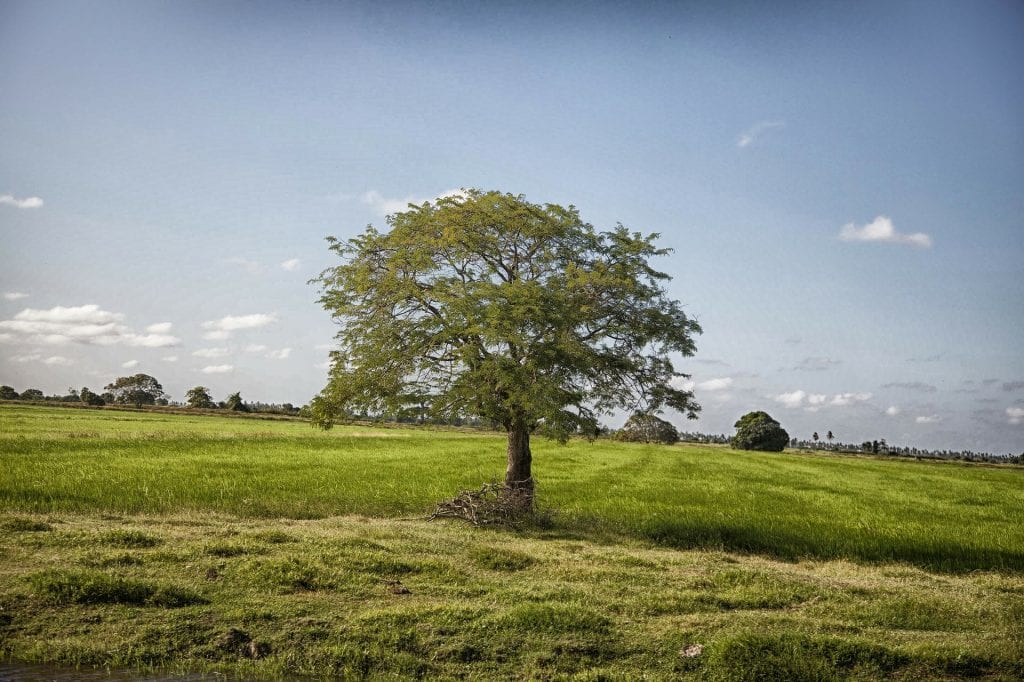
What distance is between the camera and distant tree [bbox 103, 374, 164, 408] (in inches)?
6166

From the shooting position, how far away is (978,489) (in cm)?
4244

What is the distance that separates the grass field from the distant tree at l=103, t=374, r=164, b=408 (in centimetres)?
14577

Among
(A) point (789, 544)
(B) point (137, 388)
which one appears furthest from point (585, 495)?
(B) point (137, 388)

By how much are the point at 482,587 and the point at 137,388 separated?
169297 millimetres

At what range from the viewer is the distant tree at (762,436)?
11644cm

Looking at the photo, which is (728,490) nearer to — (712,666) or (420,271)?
(420,271)

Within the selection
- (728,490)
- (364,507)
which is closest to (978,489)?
(728,490)

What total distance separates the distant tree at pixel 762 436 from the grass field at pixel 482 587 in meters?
94.0

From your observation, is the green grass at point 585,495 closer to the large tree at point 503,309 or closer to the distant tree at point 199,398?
the large tree at point 503,309

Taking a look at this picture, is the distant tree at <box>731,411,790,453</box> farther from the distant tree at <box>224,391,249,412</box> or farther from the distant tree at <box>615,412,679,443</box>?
the distant tree at <box>224,391,249,412</box>

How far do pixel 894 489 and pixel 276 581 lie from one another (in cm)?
3893

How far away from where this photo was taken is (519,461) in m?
20.7

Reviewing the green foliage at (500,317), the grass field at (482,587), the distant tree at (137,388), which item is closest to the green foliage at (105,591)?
the grass field at (482,587)

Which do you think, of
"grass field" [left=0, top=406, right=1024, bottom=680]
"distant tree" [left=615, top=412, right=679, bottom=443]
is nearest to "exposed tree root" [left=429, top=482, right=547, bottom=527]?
"grass field" [left=0, top=406, right=1024, bottom=680]
